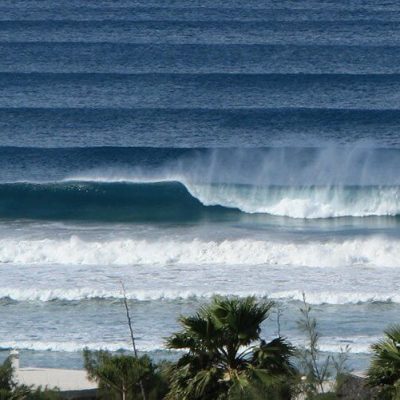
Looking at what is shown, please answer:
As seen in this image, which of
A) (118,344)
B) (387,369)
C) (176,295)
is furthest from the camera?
(176,295)

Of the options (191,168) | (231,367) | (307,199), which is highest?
(191,168)

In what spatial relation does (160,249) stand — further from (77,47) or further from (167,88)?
(77,47)

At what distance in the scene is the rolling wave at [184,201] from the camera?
45188mm

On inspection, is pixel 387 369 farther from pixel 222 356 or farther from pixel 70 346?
pixel 70 346

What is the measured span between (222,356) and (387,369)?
265 cm

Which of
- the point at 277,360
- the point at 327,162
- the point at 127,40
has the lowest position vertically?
the point at 277,360

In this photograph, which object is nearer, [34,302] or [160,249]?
[34,302]

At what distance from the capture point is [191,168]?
47.9 m

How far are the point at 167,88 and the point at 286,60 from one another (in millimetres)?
5014

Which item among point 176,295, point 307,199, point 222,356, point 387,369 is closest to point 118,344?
point 176,295

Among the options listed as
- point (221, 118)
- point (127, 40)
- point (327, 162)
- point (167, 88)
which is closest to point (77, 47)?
point (127, 40)

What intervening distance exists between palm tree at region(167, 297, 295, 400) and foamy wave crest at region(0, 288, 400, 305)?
39.0ft

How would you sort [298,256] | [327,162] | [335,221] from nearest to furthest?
[298,256] → [335,221] → [327,162]

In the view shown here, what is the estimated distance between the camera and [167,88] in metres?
53.8
